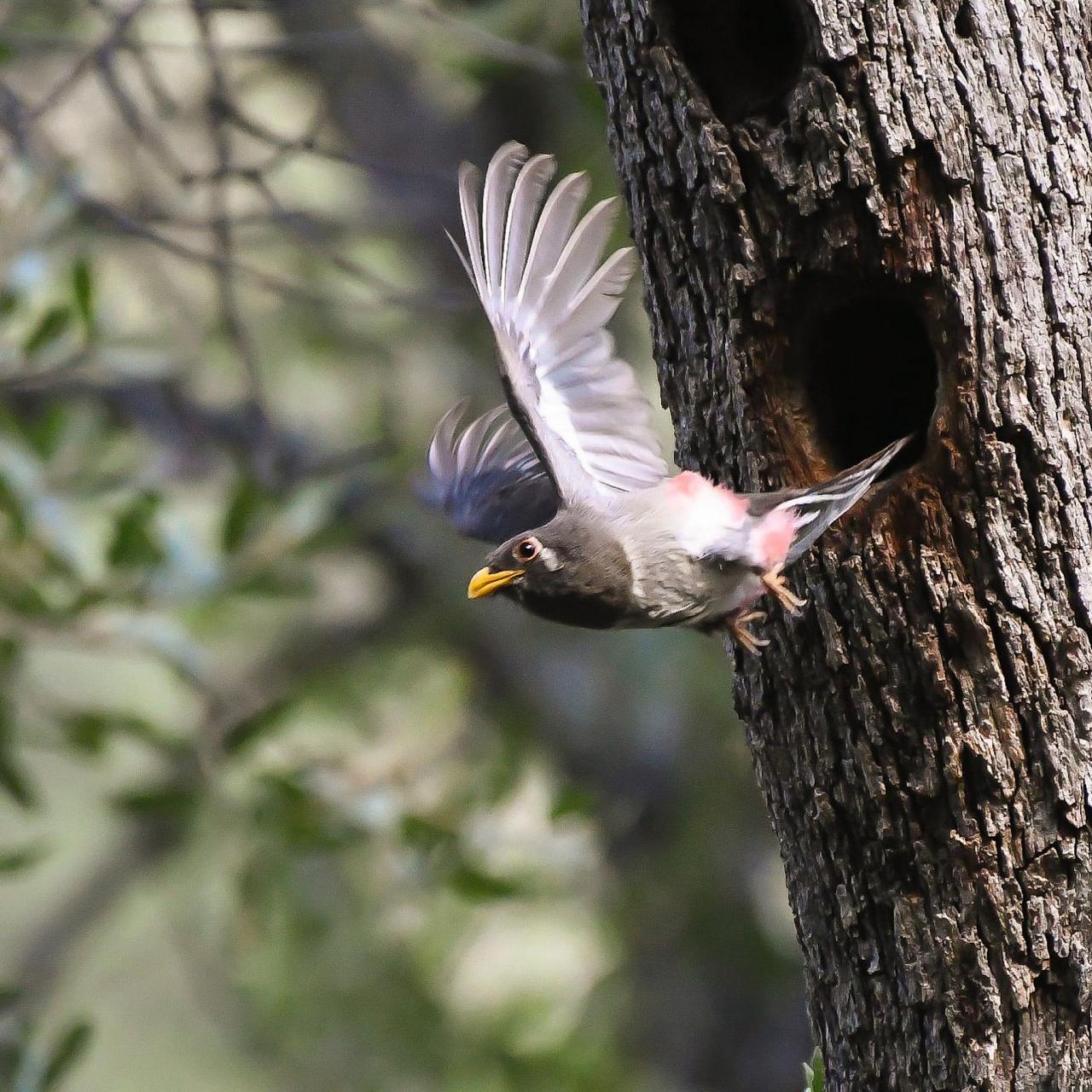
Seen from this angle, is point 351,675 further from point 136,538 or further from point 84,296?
point 84,296

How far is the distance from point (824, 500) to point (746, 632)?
0.99 ft

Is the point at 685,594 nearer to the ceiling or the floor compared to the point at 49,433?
nearer to the floor

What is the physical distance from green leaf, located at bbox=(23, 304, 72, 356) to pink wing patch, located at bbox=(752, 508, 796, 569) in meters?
2.76

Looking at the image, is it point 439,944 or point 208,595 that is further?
point 439,944

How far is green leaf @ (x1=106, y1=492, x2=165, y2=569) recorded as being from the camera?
477cm

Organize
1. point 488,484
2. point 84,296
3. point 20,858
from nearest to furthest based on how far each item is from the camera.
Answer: point 488,484, point 20,858, point 84,296

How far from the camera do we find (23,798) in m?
4.92

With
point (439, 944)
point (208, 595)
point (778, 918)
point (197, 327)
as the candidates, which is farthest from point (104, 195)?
point (778, 918)

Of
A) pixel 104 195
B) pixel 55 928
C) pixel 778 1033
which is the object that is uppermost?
pixel 104 195

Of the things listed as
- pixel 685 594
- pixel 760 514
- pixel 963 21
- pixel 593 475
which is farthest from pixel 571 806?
pixel 963 21

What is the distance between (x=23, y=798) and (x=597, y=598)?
255 cm

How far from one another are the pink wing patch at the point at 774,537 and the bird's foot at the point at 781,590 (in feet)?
0.06

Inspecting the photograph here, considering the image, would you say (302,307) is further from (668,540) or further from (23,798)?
(668,540)

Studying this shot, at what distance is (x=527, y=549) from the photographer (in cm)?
320
